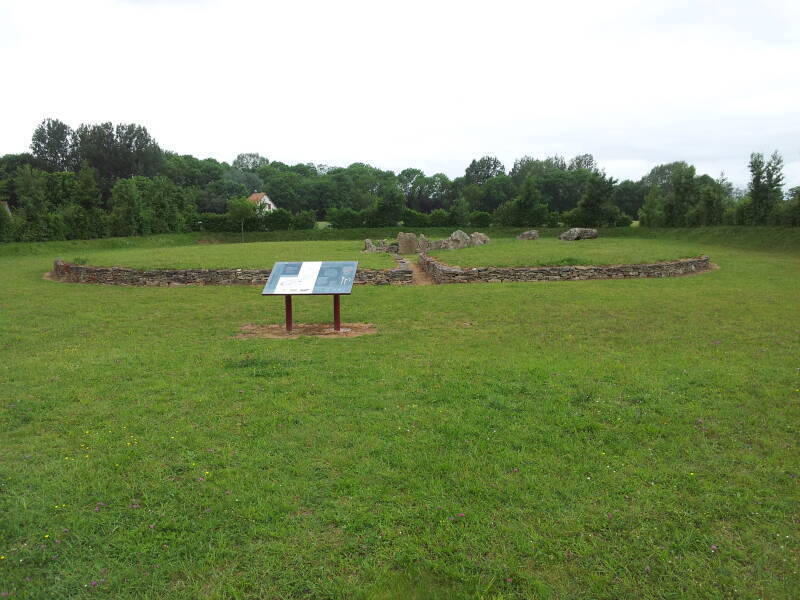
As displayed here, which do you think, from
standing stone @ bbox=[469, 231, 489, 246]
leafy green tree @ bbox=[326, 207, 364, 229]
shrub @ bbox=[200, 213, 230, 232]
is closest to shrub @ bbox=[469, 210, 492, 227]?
leafy green tree @ bbox=[326, 207, 364, 229]

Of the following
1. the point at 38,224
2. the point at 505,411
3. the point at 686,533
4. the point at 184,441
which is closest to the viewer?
the point at 686,533

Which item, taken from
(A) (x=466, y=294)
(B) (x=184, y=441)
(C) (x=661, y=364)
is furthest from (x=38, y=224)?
(C) (x=661, y=364)

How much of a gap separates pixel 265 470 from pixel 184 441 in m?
1.12

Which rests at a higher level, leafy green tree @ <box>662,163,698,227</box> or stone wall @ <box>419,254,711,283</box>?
leafy green tree @ <box>662,163,698,227</box>

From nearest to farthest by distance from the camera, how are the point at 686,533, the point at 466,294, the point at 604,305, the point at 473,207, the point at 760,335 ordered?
the point at 686,533, the point at 760,335, the point at 604,305, the point at 466,294, the point at 473,207

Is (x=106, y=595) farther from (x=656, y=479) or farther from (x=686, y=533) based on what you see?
(x=656, y=479)

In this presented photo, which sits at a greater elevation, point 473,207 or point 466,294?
point 473,207

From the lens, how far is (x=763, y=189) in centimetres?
3253

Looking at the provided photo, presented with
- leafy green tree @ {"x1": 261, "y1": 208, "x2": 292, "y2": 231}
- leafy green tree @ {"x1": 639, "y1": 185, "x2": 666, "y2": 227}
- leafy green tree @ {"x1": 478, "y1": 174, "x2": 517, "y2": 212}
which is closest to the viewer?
leafy green tree @ {"x1": 639, "y1": 185, "x2": 666, "y2": 227}

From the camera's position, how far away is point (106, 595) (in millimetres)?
3023

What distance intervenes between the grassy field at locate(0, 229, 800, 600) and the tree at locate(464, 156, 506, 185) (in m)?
76.2

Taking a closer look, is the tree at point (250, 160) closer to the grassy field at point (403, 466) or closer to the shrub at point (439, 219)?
the shrub at point (439, 219)

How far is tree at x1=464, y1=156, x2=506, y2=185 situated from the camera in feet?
269

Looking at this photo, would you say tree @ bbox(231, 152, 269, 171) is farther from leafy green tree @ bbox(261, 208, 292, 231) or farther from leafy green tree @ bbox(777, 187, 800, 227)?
leafy green tree @ bbox(777, 187, 800, 227)
